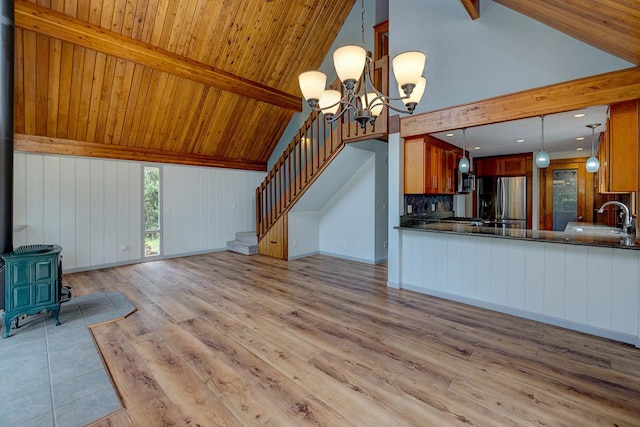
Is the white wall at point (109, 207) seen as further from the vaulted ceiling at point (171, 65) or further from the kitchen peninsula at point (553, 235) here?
the kitchen peninsula at point (553, 235)

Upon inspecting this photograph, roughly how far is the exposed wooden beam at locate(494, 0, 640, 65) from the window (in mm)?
6732

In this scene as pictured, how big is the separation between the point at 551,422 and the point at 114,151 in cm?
725

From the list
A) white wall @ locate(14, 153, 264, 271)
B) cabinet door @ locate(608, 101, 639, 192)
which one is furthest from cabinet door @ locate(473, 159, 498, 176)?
white wall @ locate(14, 153, 264, 271)

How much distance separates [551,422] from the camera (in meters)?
1.74

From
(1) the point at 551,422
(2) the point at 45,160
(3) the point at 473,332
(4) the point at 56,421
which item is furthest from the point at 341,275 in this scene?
(2) the point at 45,160

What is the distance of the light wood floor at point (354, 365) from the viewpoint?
1825 mm

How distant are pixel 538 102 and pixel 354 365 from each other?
3252 millimetres

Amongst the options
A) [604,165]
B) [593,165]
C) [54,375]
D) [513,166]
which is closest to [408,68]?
[604,165]

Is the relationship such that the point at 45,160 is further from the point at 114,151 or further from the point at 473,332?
the point at 473,332

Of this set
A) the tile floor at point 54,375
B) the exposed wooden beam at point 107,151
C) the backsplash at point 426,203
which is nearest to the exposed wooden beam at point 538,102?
the backsplash at point 426,203

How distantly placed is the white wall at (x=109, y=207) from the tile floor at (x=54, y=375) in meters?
2.45

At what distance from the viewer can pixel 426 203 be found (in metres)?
5.38

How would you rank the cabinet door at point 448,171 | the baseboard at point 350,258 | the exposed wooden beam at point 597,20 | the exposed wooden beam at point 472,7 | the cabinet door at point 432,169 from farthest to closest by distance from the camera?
1. the baseboard at point 350,258
2. the cabinet door at point 448,171
3. the cabinet door at point 432,169
4. the exposed wooden beam at point 472,7
5. the exposed wooden beam at point 597,20

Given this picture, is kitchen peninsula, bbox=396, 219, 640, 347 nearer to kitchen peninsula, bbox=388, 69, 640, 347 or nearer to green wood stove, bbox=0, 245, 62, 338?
kitchen peninsula, bbox=388, 69, 640, 347
